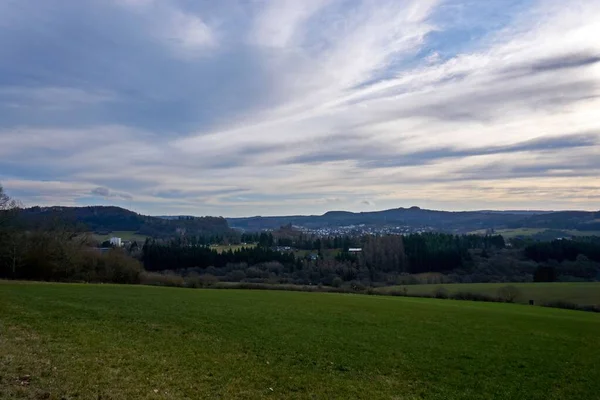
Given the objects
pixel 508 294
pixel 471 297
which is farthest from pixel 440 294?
pixel 508 294

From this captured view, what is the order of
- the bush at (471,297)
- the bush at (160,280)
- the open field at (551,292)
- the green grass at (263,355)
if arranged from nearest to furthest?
the green grass at (263,355) → the bush at (160,280) → the open field at (551,292) → the bush at (471,297)

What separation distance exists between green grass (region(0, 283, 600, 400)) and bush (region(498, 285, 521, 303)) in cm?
3700

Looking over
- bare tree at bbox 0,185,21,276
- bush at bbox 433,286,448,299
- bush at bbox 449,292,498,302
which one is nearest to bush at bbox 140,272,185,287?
bare tree at bbox 0,185,21,276

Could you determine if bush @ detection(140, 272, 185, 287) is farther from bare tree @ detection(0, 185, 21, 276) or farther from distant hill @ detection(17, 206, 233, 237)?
distant hill @ detection(17, 206, 233, 237)

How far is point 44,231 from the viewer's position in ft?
177

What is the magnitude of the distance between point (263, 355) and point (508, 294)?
2325 inches

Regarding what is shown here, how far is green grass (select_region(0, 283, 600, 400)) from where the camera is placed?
1170 cm

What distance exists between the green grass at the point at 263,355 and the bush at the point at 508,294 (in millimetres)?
37000

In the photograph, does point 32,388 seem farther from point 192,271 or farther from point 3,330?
point 192,271

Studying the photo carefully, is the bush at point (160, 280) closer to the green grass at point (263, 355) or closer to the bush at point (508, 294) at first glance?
the green grass at point (263, 355)

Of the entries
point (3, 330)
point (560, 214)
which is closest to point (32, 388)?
point (3, 330)

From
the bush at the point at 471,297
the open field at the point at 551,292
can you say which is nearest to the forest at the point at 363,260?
the open field at the point at 551,292

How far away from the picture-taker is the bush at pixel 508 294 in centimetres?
6353

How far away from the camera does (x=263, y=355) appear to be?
16141 millimetres
